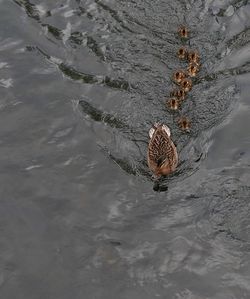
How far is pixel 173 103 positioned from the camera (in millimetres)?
10906

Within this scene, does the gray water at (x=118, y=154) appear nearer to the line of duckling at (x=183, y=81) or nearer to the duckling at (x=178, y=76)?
the line of duckling at (x=183, y=81)

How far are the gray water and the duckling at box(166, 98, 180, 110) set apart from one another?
6.4 inches

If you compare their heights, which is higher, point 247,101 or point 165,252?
point 247,101

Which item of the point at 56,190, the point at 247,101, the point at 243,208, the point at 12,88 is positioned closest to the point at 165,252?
the point at 243,208

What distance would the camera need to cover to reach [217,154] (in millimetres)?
10328

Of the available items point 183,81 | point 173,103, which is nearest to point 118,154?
point 173,103

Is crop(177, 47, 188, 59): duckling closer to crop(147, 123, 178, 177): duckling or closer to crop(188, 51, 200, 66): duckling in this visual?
crop(188, 51, 200, 66): duckling

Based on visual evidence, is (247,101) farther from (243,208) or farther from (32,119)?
(32,119)

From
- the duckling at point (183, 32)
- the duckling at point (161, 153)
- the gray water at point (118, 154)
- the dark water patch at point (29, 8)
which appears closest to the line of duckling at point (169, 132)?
the duckling at point (161, 153)

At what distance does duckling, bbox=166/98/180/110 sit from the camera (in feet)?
35.8

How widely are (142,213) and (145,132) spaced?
6.25 feet

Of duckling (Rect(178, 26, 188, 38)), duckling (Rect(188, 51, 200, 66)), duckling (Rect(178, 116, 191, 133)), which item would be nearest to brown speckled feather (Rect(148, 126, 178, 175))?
duckling (Rect(178, 116, 191, 133))

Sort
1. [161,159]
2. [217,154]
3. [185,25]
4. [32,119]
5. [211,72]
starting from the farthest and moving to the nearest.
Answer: [185,25], [211,72], [32,119], [217,154], [161,159]

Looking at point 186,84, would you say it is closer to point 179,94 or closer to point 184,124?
point 179,94
